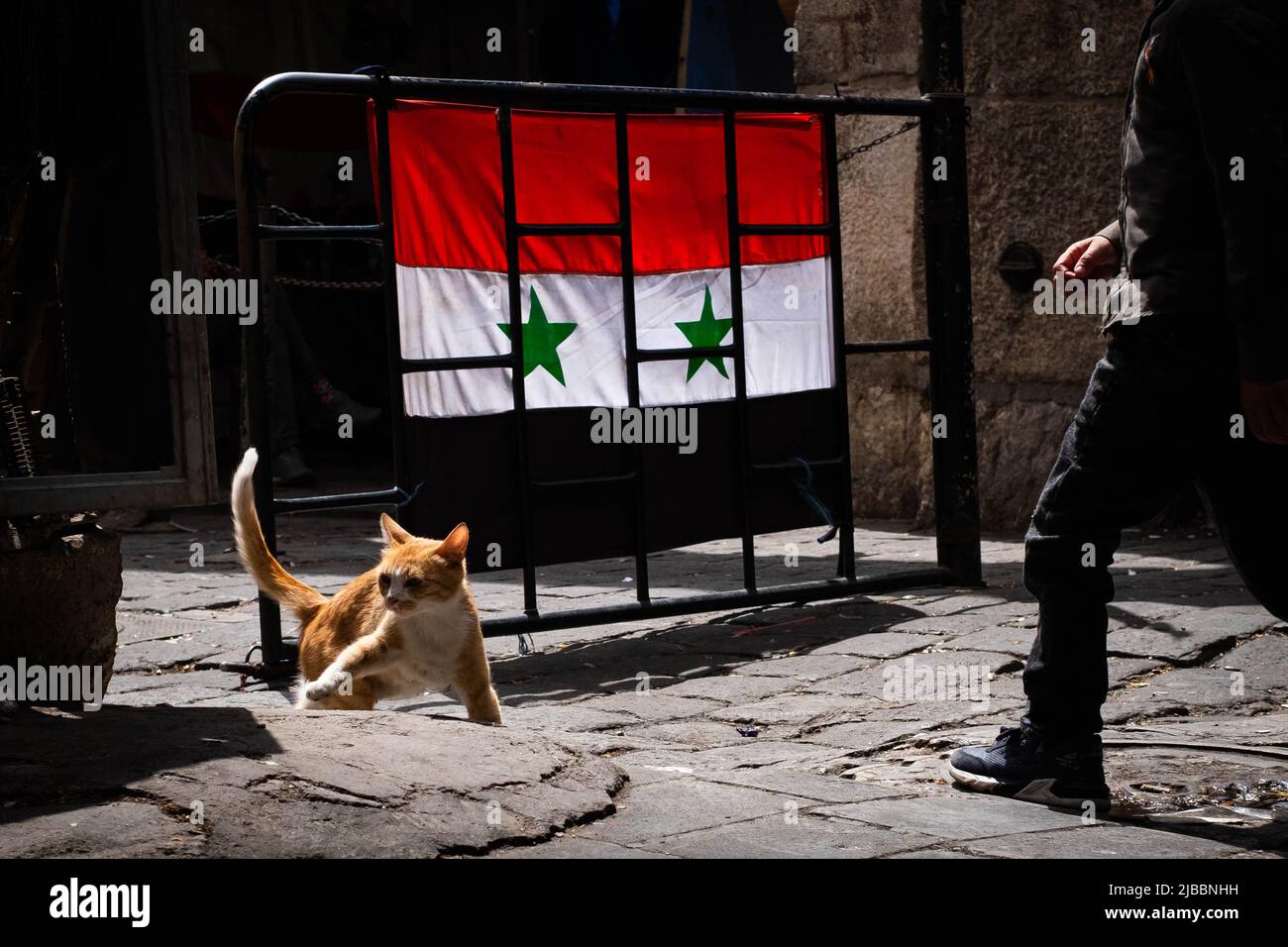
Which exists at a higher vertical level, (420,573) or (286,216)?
(286,216)

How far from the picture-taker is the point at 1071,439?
332 cm

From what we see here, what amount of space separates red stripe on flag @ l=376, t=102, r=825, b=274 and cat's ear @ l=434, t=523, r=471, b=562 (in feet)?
3.68

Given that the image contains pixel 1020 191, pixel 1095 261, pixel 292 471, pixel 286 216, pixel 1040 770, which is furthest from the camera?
pixel 292 471

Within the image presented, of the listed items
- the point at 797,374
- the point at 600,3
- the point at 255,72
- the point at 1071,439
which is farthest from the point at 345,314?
the point at 1071,439

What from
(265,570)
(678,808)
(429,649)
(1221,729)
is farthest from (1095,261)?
(265,570)

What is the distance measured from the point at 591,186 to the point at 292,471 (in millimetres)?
4952

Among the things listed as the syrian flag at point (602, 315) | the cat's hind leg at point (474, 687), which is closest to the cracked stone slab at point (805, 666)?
the syrian flag at point (602, 315)

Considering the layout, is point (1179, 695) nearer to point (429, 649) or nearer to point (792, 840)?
point (792, 840)

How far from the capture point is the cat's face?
4.30m

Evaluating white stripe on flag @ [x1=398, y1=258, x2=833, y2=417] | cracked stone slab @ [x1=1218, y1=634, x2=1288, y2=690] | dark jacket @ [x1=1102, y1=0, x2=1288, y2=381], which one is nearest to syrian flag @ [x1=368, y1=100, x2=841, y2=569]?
white stripe on flag @ [x1=398, y1=258, x2=833, y2=417]

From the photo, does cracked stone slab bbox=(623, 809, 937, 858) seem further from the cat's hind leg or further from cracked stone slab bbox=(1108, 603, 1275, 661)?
cracked stone slab bbox=(1108, 603, 1275, 661)

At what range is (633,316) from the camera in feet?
18.7
